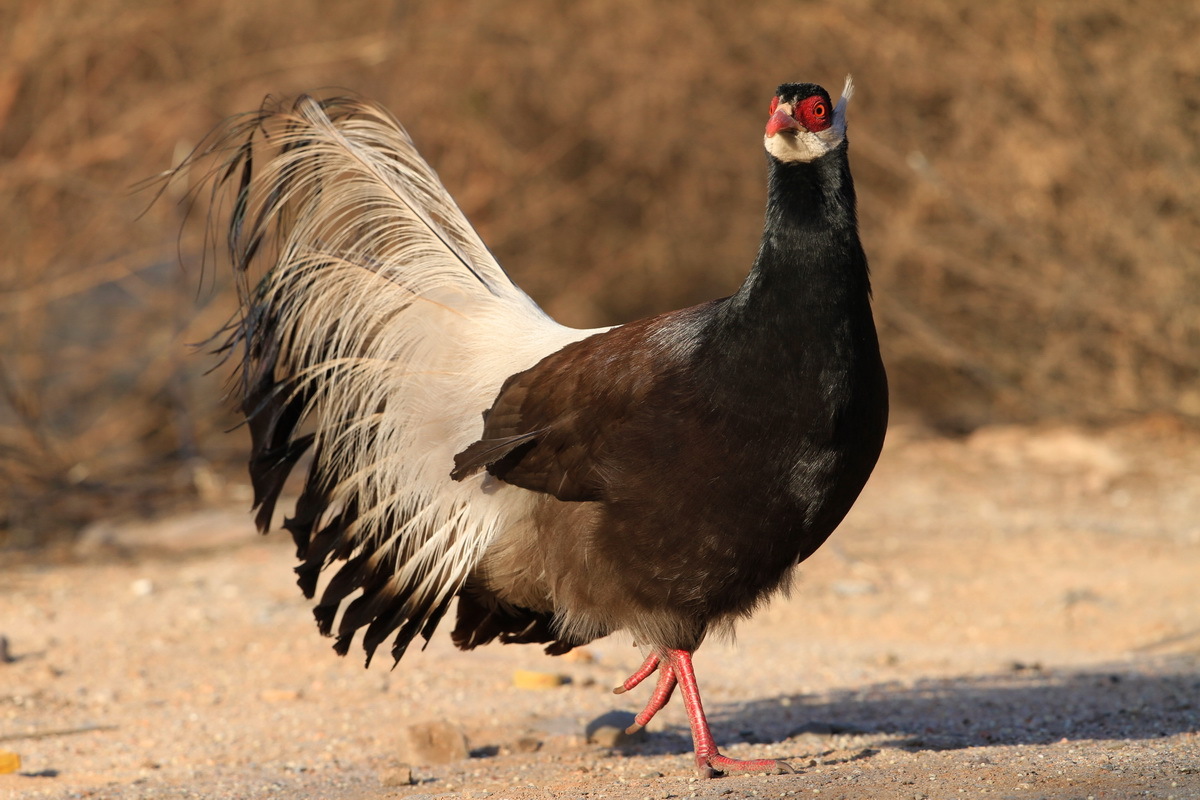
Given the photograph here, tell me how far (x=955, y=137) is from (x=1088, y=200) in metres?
1.28

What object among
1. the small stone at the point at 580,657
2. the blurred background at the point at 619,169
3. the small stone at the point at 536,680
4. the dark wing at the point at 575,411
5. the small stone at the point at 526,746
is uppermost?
the blurred background at the point at 619,169

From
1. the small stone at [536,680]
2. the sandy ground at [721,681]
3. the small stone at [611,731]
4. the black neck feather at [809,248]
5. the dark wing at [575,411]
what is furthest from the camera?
the small stone at [536,680]

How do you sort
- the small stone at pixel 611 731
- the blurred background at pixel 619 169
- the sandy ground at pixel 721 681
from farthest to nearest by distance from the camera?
the blurred background at pixel 619 169 < the small stone at pixel 611 731 < the sandy ground at pixel 721 681

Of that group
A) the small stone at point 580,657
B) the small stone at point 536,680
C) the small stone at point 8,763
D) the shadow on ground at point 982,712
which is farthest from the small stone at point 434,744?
the small stone at point 580,657

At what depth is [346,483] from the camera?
5.34 m

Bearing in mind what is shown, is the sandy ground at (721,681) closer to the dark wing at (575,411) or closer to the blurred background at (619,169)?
the dark wing at (575,411)

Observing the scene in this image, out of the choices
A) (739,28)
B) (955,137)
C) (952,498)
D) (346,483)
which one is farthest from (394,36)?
(346,483)

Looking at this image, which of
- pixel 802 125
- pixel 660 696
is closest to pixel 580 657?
pixel 660 696

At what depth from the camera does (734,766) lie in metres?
4.64

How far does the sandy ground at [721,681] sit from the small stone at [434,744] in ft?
0.20

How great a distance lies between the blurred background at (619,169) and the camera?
35.2 ft

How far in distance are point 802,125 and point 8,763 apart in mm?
3742

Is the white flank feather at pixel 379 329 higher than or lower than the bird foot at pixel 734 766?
higher

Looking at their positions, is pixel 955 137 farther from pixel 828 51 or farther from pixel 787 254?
pixel 787 254
